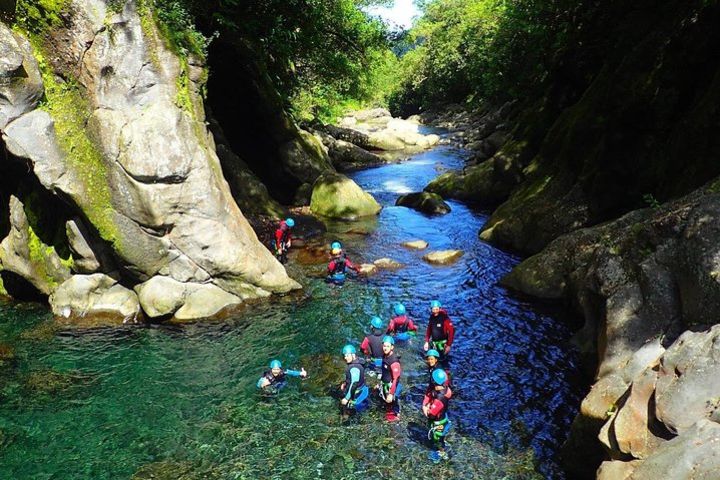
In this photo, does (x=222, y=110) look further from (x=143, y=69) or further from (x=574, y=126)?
(x=574, y=126)

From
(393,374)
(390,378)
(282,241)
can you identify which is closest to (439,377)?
(393,374)

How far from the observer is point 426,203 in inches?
1138

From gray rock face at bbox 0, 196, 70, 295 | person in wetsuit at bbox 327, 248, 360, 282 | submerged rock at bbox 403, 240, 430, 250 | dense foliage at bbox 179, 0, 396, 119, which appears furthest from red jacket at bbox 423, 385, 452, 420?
dense foliage at bbox 179, 0, 396, 119

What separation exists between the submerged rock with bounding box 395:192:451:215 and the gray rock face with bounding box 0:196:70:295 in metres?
18.3

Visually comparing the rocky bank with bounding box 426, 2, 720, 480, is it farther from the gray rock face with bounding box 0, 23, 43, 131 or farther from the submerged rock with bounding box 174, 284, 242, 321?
the gray rock face with bounding box 0, 23, 43, 131

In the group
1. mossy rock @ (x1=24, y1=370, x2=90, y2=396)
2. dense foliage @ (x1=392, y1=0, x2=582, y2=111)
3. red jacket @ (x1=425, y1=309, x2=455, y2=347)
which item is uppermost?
dense foliage @ (x1=392, y1=0, x2=582, y2=111)

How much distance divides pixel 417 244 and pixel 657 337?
14.2m

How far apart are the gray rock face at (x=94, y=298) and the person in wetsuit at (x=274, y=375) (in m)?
6.07

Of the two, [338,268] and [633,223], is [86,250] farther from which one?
[633,223]

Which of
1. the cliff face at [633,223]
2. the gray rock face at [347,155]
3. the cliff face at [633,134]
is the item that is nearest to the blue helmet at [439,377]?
the cliff face at [633,223]

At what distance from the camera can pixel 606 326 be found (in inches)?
407

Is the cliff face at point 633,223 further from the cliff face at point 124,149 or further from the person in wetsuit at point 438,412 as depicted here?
the cliff face at point 124,149

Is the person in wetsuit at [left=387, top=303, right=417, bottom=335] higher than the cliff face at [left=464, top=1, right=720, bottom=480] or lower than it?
lower

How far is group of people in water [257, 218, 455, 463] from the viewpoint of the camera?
10344 mm
